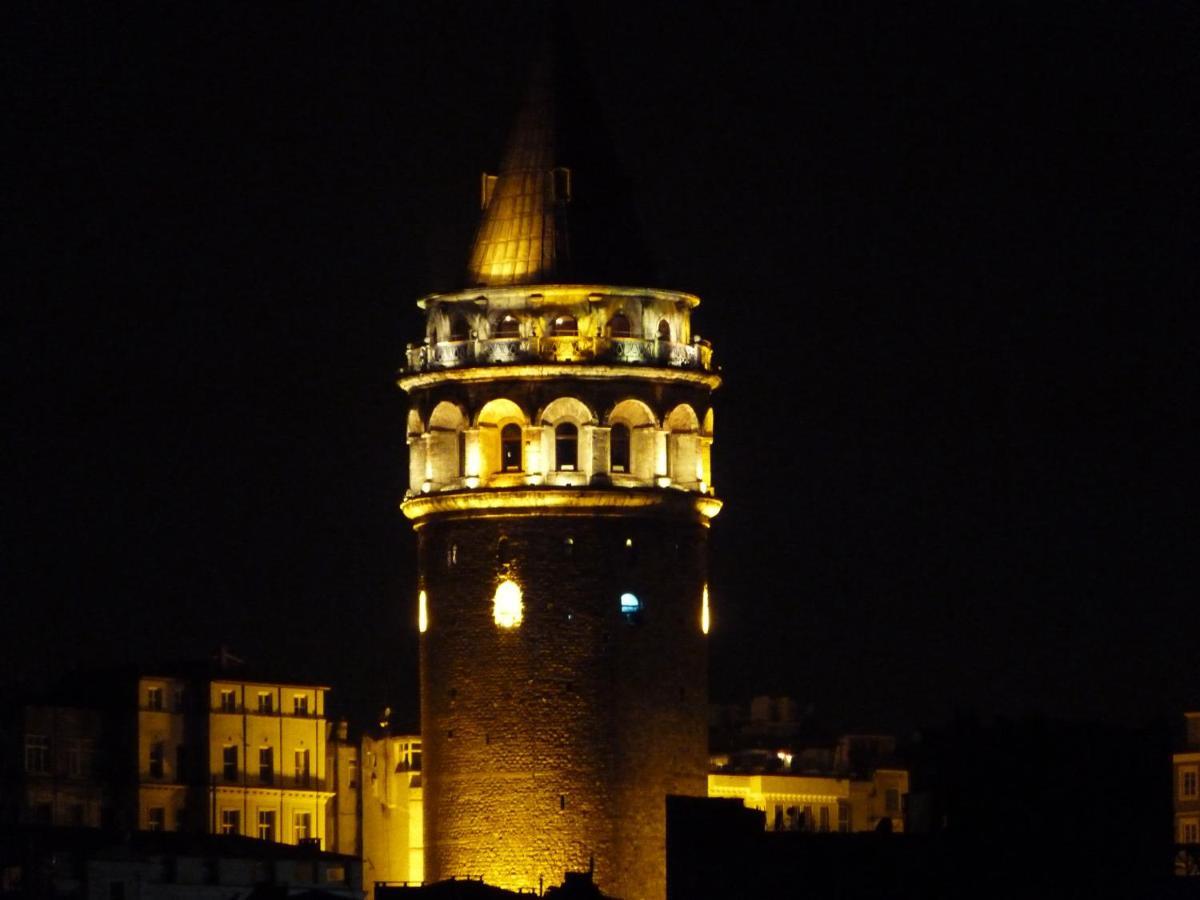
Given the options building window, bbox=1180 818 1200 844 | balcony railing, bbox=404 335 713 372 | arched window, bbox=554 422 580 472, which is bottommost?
building window, bbox=1180 818 1200 844

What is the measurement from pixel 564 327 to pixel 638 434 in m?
2.46

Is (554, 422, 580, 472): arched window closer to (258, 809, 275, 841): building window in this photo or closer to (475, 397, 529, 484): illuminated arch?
(475, 397, 529, 484): illuminated arch

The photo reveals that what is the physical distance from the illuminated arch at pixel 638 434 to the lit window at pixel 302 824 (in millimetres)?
22639

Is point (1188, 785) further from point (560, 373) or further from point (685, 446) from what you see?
point (560, 373)

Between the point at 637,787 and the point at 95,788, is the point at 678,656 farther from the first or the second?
the point at 95,788

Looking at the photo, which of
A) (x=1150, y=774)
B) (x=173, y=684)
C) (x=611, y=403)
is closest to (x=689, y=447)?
(x=611, y=403)

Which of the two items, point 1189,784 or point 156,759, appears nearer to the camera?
point 156,759

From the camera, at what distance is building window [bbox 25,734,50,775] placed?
134 m

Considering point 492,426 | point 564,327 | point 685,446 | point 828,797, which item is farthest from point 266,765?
point 564,327

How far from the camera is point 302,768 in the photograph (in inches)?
5428

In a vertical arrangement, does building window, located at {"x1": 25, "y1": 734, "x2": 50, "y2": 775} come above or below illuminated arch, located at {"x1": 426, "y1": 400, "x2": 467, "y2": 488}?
below

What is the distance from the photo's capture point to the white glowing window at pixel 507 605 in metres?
116

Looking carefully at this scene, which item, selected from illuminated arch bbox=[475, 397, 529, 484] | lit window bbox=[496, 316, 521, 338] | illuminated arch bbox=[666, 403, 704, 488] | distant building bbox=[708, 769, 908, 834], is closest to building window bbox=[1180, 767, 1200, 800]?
distant building bbox=[708, 769, 908, 834]

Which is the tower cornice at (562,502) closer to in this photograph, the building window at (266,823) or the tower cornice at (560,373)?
the tower cornice at (560,373)
